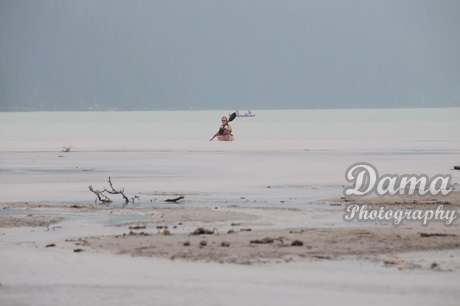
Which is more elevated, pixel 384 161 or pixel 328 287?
pixel 384 161

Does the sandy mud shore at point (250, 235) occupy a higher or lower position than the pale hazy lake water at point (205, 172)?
lower

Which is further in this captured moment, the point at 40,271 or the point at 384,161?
the point at 384,161

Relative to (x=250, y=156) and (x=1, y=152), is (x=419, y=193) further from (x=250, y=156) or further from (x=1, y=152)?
(x=1, y=152)

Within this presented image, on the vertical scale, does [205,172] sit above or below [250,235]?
above

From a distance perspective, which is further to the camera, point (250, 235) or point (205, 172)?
point (205, 172)

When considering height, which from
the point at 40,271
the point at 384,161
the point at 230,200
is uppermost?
the point at 384,161

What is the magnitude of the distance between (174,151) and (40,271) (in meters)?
49.9

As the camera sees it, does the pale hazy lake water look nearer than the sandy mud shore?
No

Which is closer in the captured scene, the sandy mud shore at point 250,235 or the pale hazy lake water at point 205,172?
the sandy mud shore at point 250,235

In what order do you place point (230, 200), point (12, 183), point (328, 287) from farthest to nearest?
1. point (12, 183)
2. point (230, 200)
3. point (328, 287)

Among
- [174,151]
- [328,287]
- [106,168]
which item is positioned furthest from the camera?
[174,151]

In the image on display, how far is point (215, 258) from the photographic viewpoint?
17375 mm

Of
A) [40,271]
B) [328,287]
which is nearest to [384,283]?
[328,287]

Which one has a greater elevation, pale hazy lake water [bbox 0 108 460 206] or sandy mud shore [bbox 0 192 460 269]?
pale hazy lake water [bbox 0 108 460 206]
